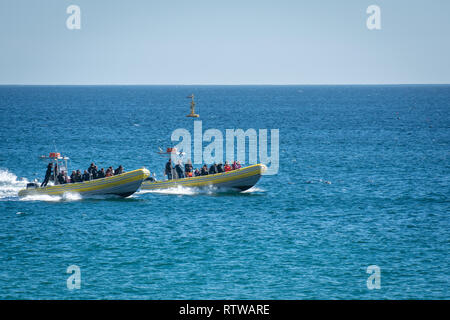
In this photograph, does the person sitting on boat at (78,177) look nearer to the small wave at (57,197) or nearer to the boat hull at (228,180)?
the small wave at (57,197)

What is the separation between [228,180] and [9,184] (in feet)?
61.6

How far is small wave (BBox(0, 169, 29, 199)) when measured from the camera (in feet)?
157

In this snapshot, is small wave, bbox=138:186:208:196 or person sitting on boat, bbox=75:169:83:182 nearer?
person sitting on boat, bbox=75:169:83:182

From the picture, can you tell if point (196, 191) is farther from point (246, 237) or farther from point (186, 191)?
point (246, 237)

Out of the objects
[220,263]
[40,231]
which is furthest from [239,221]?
[40,231]

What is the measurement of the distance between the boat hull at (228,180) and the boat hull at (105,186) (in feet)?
12.8

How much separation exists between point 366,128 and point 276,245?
84446 millimetres

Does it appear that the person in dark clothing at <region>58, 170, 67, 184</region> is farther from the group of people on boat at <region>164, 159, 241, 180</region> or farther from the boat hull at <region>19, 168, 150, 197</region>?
the group of people on boat at <region>164, 159, 241, 180</region>

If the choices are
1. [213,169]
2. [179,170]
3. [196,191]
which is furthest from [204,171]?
[179,170]

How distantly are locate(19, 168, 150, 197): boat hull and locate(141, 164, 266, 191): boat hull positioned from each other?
391 centimetres

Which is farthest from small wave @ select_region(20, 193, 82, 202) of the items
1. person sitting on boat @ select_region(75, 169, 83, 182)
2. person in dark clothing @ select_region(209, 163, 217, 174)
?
person in dark clothing @ select_region(209, 163, 217, 174)

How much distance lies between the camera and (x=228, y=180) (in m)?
47.1
